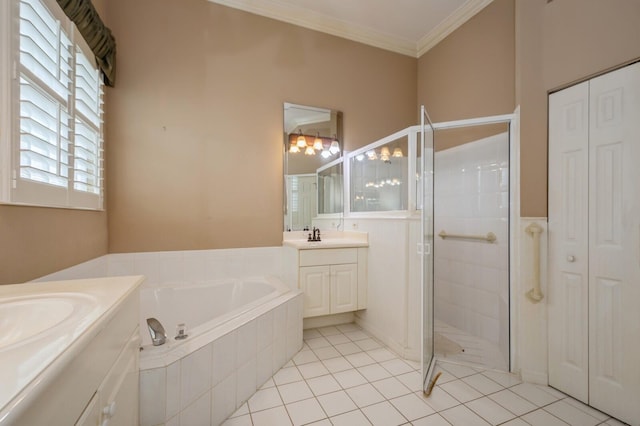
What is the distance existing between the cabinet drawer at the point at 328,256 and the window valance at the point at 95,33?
203 centimetres

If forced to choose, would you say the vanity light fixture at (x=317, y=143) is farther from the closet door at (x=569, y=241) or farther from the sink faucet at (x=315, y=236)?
the closet door at (x=569, y=241)

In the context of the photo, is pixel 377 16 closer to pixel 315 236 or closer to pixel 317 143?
pixel 317 143

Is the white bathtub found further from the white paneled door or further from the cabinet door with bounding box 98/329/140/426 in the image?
the white paneled door

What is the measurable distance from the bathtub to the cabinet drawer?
1.02ft

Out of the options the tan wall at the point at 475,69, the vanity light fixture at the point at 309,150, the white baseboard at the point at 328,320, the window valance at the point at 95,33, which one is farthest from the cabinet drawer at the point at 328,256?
the window valance at the point at 95,33

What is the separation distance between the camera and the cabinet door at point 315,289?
241 centimetres

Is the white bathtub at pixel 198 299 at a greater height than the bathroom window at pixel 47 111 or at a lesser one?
lesser

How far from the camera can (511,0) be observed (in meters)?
2.29

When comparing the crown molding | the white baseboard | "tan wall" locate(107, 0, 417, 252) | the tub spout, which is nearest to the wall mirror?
"tan wall" locate(107, 0, 417, 252)

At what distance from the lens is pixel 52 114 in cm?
134

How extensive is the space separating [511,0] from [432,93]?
1.01 meters

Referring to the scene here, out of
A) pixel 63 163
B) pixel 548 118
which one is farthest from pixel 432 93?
pixel 63 163

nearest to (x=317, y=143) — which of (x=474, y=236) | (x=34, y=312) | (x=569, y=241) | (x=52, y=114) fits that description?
(x=474, y=236)

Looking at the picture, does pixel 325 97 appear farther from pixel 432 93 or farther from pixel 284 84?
pixel 432 93
